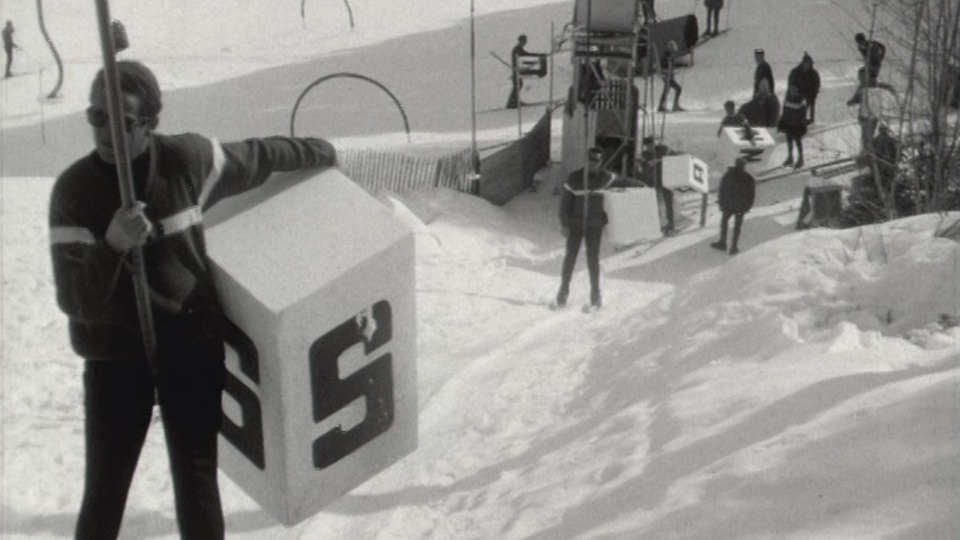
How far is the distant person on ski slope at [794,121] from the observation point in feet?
49.5

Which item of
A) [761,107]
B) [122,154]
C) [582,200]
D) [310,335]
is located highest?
[122,154]

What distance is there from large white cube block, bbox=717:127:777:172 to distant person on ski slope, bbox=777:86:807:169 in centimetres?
103

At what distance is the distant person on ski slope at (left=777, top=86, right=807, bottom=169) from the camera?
49.5 ft

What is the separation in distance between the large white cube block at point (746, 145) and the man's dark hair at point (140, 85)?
32.6ft

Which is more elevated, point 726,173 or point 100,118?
point 100,118

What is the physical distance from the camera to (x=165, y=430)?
12.1 ft

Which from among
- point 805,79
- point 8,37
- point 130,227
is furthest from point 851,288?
point 8,37

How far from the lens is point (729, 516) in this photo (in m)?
3.83

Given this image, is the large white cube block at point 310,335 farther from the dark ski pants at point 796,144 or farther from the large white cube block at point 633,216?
the dark ski pants at point 796,144

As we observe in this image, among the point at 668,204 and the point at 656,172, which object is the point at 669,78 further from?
the point at 668,204

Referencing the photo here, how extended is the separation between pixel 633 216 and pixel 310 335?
770 cm

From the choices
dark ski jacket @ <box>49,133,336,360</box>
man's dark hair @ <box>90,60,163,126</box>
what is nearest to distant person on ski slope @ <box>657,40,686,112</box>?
dark ski jacket @ <box>49,133,336,360</box>

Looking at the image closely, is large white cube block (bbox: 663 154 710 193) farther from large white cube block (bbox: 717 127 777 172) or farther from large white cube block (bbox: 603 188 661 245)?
large white cube block (bbox: 603 188 661 245)

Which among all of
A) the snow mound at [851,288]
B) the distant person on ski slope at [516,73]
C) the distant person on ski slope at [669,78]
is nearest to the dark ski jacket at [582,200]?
the snow mound at [851,288]
